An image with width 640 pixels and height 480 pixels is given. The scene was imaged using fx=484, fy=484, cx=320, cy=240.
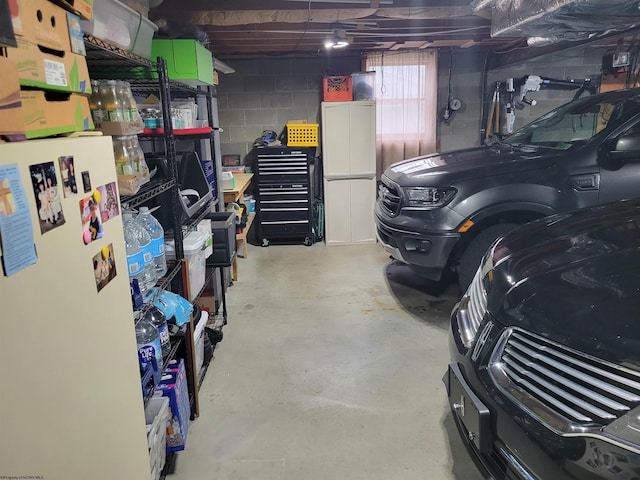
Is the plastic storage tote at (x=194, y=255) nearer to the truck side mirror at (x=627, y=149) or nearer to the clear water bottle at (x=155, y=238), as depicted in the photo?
the clear water bottle at (x=155, y=238)

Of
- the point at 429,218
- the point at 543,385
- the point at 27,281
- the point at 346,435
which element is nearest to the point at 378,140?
the point at 429,218

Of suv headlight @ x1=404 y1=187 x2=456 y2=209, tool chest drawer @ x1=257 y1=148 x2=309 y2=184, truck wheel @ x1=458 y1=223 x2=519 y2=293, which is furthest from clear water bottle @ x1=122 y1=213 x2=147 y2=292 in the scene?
tool chest drawer @ x1=257 y1=148 x2=309 y2=184

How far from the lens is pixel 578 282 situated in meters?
1.37

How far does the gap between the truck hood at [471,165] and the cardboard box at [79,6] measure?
8.40 feet

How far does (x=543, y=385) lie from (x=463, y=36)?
4.67 m

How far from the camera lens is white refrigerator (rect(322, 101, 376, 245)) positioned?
5.60 m

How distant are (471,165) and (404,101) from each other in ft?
9.69

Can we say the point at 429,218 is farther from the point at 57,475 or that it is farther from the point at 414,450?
the point at 57,475

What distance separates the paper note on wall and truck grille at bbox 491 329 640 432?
1.20 metres

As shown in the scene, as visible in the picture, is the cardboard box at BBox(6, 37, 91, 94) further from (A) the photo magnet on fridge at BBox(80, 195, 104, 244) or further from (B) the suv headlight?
(B) the suv headlight

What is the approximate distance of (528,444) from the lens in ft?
3.97

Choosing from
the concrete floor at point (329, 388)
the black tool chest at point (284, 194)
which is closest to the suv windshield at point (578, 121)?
the concrete floor at point (329, 388)

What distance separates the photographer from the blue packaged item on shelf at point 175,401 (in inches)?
80.9

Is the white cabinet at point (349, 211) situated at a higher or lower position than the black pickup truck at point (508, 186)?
lower
